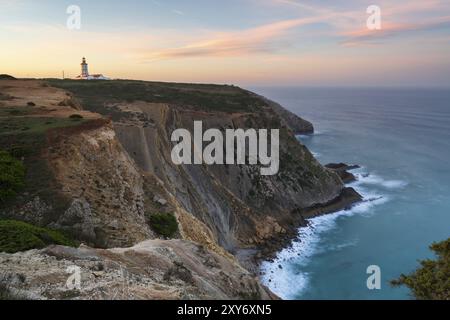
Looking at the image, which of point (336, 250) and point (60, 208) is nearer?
point (60, 208)

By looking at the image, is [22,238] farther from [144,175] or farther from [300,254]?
[300,254]

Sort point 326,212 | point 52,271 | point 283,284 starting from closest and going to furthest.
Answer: point 52,271 → point 283,284 → point 326,212

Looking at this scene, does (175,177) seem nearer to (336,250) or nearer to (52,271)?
(336,250)

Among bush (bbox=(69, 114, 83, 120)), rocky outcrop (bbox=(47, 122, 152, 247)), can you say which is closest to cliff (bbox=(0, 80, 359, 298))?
rocky outcrop (bbox=(47, 122, 152, 247))

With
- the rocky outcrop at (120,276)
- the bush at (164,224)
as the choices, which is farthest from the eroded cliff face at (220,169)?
the rocky outcrop at (120,276)

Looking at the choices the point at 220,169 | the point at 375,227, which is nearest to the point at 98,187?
the point at 220,169

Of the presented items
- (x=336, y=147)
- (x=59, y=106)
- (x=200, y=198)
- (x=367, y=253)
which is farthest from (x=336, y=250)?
(x=336, y=147)

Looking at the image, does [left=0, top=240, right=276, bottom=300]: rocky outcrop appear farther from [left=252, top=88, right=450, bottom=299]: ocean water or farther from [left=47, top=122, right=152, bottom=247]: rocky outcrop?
[left=252, top=88, right=450, bottom=299]: ocean water
